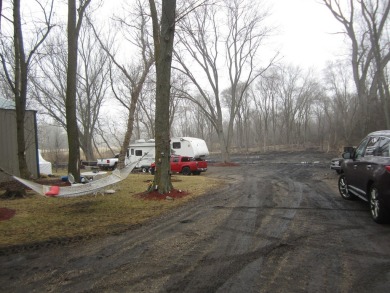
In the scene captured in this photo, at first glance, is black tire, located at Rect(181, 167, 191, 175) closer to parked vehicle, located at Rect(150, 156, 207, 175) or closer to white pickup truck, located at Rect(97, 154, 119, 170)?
parked vehicle, located at Rect(150, 156, 207, 175)

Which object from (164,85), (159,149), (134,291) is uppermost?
(164,85)

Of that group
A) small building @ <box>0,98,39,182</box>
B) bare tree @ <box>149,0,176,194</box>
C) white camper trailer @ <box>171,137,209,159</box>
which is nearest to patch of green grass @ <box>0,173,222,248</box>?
bare tree @ <box>149,0,176,194</box>

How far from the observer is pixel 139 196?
35.0ft

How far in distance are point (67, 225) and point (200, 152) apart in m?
23.5

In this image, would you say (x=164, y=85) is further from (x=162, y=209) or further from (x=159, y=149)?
(x=162, y=209)

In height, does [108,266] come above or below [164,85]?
below

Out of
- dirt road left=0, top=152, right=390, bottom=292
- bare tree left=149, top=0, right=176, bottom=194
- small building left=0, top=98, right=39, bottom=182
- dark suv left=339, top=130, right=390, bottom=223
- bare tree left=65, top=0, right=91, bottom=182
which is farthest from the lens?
small building left=0, top=98, right=39, bottom=182

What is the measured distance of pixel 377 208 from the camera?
6.28 meters

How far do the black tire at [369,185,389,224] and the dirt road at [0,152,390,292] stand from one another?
195 millimetres

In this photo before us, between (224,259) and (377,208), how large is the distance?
3.42 meters

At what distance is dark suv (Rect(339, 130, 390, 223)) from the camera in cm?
599

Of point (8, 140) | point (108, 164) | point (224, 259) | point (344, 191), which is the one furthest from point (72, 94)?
point (108, 164)

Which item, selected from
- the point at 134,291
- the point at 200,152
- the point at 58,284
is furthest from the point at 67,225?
the point at 200,152

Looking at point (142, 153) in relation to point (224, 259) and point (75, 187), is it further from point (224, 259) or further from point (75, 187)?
point (224, 259)
